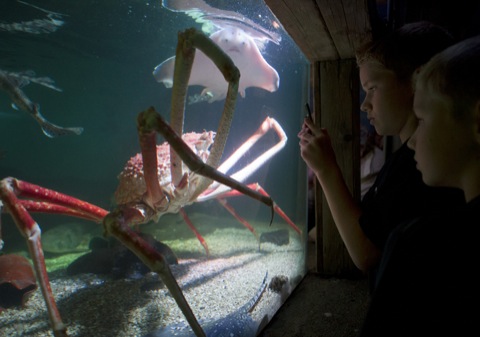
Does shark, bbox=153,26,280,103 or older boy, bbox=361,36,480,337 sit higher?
shark, bbox=153,26,280,103

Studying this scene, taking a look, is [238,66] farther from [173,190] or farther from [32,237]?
[32,237]

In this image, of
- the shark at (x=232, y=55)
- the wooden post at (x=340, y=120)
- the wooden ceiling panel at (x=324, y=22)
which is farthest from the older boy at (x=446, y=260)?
the shark at (x=232, y=55)

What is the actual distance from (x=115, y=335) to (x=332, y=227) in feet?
5.47

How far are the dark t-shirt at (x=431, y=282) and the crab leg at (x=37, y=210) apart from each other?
1.22 meters

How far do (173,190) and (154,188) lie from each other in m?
0.48

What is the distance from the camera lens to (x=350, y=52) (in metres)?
2.07

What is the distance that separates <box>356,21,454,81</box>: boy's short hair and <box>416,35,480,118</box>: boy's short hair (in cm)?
64

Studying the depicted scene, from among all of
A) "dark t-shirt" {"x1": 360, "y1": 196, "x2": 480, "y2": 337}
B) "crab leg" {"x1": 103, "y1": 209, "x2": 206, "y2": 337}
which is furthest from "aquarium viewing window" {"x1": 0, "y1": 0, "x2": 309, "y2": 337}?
"dark t-shirt" {"x1": 360, "y1": 196, "x2": 480, "y2": 337}

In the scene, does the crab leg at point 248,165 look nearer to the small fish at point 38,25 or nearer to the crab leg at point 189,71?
the crab leg at point 189,71

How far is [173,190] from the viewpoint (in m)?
2.13

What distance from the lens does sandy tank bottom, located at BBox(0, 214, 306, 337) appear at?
1.62 metres

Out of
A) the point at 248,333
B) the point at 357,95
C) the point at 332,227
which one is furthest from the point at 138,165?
the point at 357,95

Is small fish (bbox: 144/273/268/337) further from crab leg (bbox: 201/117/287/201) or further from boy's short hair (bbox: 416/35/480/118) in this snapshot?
boy's short hair (bbox: 416/35/480/118)

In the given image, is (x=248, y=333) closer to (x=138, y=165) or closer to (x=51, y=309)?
(x=51, y=309)
